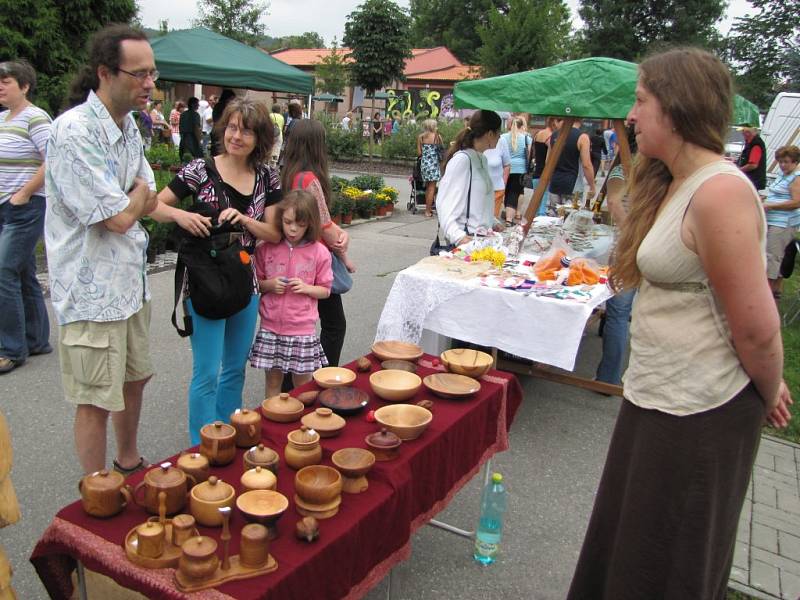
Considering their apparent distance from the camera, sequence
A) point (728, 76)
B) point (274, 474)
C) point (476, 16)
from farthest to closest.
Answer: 1. point (476, 16)
2. point (274, 474)
3. point (728, 76)

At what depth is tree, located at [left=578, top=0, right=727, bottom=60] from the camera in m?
37.7

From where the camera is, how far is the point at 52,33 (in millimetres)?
13156

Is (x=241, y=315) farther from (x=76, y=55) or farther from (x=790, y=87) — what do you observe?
(x=790, y=87)

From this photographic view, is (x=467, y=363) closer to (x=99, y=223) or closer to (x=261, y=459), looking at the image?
(x=261, y=459)

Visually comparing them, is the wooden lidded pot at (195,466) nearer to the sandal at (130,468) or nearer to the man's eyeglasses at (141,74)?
the sandal at (130,468)

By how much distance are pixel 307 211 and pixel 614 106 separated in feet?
8.31

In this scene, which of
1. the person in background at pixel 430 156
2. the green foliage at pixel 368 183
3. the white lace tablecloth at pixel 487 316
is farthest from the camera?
the green foliage at pixel 368 183

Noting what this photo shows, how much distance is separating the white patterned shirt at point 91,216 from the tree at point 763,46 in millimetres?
31389

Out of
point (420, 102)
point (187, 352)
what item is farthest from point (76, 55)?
point (420, 102)

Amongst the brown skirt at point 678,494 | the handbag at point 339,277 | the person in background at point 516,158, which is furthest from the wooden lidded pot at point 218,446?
the person in background at point 516,158

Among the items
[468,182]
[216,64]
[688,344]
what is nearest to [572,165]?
[468,182]

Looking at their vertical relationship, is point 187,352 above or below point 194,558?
below

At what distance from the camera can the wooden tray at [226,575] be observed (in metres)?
1.29

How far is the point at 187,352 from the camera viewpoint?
459 cm
